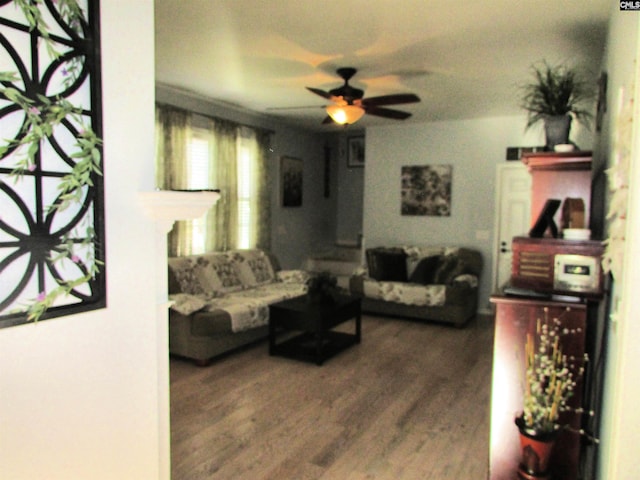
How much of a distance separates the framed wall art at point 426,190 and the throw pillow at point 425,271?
3.02 ft

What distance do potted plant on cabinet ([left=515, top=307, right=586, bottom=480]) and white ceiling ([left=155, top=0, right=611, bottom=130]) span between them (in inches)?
76.5

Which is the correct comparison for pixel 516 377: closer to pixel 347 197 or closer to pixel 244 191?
pixel 244 191

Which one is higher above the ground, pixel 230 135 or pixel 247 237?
pixel 230 135

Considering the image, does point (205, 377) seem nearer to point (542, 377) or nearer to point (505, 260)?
point (542, 377)

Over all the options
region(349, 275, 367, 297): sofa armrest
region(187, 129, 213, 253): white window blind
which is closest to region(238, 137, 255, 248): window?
region(187, 129, 213, 253): white window blind

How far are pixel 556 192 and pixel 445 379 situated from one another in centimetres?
181

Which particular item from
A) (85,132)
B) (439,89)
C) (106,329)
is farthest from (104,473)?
(439,89)

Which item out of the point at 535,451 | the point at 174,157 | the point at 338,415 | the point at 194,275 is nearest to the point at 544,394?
the point at 535,451

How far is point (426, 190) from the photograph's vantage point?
678cm

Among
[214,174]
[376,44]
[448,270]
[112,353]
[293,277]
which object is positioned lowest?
[293,277]

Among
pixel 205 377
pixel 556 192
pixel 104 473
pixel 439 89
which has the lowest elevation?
pixel 205 377

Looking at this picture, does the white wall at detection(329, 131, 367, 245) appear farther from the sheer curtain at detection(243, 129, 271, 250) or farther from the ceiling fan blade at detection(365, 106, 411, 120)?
the ceiling fan blade at detection(365, 106, 411, 120)

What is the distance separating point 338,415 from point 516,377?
1.36 meters

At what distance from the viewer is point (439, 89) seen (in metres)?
4.84
